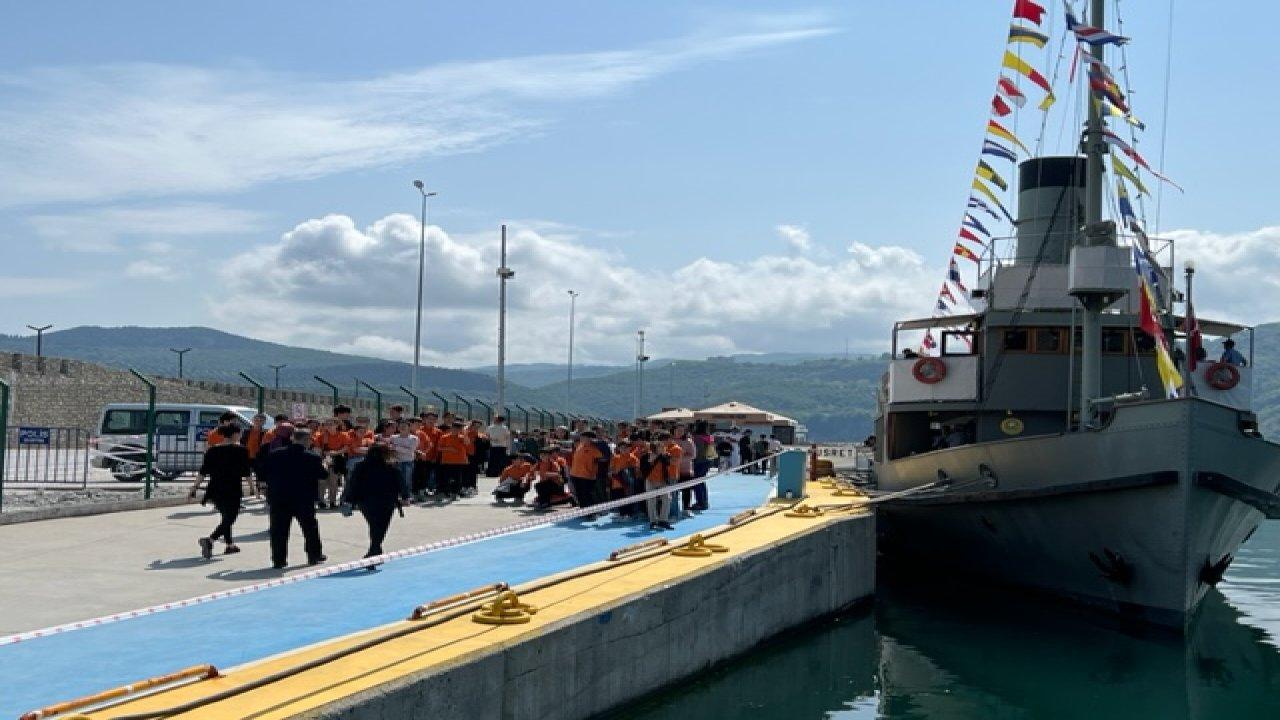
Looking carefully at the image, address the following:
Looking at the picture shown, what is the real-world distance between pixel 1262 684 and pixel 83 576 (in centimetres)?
1201

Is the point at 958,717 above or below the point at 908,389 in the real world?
below

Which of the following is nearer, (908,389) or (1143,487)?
(1143,487)

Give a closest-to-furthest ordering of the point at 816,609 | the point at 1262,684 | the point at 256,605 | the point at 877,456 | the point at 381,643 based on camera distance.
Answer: the point at 381,643, the point at 256,605, the point at 1262,684, the point at 816,609, the point at 877,456

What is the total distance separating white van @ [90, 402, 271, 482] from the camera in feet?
75.8

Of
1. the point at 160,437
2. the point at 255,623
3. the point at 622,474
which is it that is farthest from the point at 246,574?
the point at 160,437

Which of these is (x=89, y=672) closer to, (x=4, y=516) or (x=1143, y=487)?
(x=4, y=516)

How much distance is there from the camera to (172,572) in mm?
11469

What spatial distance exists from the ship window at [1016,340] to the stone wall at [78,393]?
28.3 metres

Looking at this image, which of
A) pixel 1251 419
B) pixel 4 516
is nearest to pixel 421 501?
pixel 4 516

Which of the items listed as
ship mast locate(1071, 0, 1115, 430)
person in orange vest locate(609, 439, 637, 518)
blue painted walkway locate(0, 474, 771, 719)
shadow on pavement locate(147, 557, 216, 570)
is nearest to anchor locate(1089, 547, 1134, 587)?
ship mast locate(1071, 0, 1115, 430)

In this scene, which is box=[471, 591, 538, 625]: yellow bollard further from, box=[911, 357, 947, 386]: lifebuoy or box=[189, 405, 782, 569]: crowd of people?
box=[911, 357, 947, 386]: lifebuoy

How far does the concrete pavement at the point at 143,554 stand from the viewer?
9.76 metres

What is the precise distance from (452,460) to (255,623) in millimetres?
10905

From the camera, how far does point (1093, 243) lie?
16.4 meters
